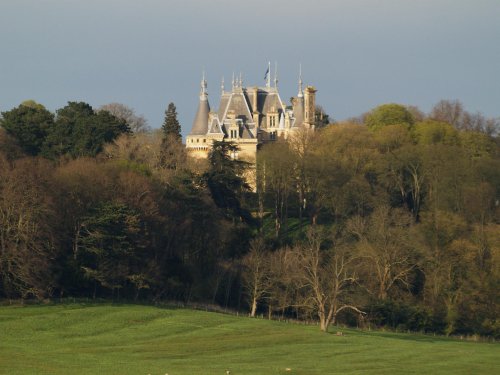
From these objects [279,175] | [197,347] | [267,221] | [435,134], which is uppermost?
[435,134]

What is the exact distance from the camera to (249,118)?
11800cm

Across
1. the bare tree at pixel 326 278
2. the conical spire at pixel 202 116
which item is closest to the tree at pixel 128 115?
the conical spire at pixel 202 116

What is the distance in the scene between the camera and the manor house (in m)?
115

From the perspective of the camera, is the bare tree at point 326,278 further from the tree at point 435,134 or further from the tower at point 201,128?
the tower at point 201,128

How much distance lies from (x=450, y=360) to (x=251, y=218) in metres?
39.2

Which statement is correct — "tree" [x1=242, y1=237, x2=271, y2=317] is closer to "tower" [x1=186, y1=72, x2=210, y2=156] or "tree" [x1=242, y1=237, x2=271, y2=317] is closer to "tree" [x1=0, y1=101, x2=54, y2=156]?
"tree" [x1=0, y1=101, x2=54, y2=156]

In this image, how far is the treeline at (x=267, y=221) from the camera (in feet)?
226

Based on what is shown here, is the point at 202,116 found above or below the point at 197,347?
above

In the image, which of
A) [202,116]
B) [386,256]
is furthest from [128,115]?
[386,256]

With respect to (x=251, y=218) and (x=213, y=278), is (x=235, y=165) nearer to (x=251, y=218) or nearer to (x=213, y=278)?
(x=251, y=218)

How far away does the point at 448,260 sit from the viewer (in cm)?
7844

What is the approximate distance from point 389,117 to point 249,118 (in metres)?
13.7

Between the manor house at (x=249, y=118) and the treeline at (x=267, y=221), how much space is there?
1120 centimetres

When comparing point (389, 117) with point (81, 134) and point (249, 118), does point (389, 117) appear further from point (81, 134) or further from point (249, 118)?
point (81, 134)
